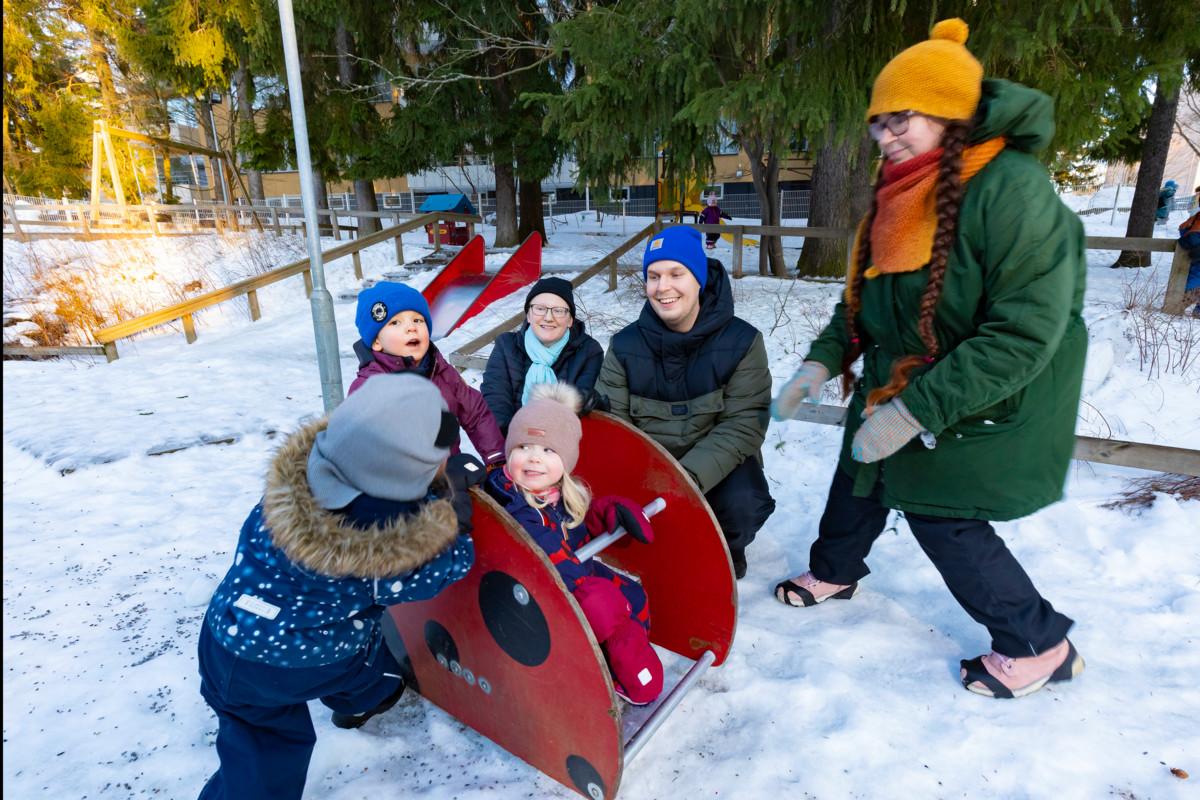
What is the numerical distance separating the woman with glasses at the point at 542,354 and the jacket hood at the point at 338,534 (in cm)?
140

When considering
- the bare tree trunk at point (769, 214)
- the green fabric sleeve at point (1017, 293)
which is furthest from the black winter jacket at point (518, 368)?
the bare tree trunk at point (769, 214)

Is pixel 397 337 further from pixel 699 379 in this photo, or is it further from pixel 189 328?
pixel 189 328

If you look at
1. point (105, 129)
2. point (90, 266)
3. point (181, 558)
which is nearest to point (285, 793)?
point (181, 558)

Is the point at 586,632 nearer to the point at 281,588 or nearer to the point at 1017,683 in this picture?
the point at 281,588

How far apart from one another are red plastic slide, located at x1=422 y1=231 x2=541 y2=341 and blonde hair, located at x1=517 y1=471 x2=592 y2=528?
5.53 m

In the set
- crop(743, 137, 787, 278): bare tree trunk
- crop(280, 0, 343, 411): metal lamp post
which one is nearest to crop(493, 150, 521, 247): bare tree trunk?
crop(743, 137, 787, 278): bare tree trunk

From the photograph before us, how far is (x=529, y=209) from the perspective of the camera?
544 inches

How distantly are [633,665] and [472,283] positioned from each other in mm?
6900

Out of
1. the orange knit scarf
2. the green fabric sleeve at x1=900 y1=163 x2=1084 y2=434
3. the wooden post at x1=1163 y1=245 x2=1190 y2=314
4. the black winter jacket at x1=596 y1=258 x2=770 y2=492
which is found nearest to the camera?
the green fabric sleeve at x1=900 y1=163 x2=1084 y2=434

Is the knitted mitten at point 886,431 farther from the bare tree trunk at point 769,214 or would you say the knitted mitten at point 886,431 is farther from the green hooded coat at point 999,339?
the bare tree trunk at point 769,214

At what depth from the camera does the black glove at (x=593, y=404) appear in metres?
2.58

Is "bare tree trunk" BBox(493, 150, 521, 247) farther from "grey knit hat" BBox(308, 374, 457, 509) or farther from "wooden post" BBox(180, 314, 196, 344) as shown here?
"grey knit hat" BBox(308, 374, 457, 509)

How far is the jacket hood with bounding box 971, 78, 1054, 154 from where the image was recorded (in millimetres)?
1786

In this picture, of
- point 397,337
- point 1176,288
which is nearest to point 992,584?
point 397,337
